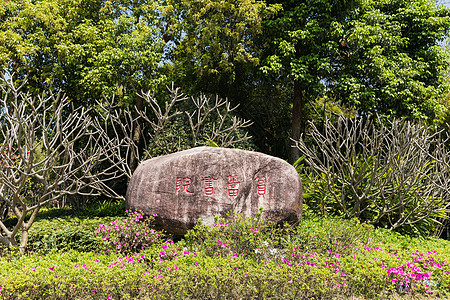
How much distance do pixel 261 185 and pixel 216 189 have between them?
0.71 metres

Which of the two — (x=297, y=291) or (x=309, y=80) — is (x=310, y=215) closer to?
(x=297, y=291)

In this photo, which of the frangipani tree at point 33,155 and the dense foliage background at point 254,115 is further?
the dense foliage background at point 254,115

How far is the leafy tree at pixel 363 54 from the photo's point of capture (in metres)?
9.09

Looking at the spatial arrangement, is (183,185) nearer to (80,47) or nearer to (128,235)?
(128,235)

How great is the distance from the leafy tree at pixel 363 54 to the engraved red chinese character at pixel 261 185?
428cm

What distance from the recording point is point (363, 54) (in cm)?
924

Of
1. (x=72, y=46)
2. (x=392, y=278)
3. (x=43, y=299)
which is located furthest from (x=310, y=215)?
(x=72, y=46)

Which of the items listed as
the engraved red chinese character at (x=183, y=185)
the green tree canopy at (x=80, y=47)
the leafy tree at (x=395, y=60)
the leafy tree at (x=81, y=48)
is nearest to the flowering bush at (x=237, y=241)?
the engraved red chinese character at (x=183, y=185)

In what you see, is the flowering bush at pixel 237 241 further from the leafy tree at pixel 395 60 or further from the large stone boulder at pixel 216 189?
the leafy tree at pixel 395 60

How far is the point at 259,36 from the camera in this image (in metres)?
10.0

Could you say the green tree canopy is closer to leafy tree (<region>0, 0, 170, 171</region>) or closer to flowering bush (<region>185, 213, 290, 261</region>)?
leafy tree (<region>0, 0, 170, 171</region>)

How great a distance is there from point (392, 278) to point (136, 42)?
7508 millimetres

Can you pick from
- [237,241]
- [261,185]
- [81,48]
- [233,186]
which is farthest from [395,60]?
[81,48]

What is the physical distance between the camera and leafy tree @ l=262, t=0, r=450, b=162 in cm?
909
